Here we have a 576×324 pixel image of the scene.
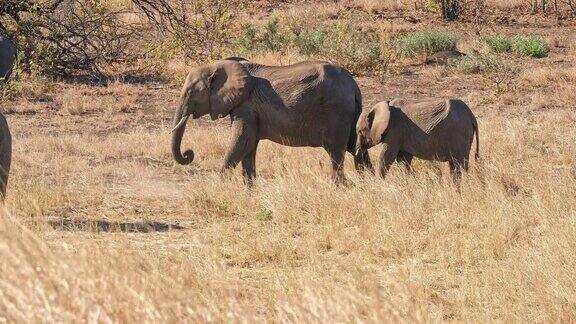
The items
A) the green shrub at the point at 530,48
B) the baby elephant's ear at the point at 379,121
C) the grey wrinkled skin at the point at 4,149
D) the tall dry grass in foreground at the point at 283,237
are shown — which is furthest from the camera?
the green shrub at the point at 530,48

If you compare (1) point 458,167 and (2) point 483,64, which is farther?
(2) point 483,64

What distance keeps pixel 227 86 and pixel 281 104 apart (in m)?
0.54

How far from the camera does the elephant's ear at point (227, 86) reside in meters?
10.8

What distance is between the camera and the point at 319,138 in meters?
10.9

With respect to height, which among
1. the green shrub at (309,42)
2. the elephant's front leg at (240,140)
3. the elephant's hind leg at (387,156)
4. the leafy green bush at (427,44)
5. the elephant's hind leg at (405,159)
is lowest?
the leafy green bush at (427,44)

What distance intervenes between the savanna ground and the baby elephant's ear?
42cm

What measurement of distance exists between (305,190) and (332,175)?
1065mm

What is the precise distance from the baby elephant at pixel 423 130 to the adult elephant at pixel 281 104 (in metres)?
0.29

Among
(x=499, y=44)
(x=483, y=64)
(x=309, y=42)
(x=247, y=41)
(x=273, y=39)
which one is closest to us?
(x=483, y=64)

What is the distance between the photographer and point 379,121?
1060 cm

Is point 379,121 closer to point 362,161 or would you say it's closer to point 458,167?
point 362,161

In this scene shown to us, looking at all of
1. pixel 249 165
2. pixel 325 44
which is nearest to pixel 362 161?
pixel 249 165

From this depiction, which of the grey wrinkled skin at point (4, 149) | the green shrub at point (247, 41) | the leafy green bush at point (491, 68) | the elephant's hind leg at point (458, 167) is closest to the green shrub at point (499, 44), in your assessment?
the leafy green bush at point (491, 68)

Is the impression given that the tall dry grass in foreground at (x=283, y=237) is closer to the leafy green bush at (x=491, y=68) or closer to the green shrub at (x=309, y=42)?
the leafy green bush at (x=491, y=68)
